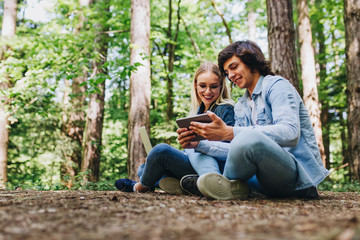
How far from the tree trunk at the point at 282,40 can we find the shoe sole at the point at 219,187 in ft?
8.68

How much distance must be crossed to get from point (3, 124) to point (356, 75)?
7960mm

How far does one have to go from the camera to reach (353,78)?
16.6 feet

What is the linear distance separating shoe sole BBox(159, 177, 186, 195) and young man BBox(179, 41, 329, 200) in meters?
0.46

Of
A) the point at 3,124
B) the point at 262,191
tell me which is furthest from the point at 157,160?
the point at 3,124

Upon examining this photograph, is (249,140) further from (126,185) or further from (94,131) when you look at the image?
(94,131)

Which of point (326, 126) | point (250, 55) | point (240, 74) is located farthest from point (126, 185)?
point (326, 126)

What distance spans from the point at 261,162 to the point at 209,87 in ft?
4.02

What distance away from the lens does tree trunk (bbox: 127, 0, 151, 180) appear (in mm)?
5098

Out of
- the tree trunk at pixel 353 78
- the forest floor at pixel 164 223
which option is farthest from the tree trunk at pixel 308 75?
the forest floor at pixel 164 223

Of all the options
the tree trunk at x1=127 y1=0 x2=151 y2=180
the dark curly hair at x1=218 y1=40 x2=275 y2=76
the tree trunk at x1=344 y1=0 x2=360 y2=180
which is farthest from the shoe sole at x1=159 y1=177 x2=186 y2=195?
the tree trunk at x1=344 y1=0 x2=360 y2=180

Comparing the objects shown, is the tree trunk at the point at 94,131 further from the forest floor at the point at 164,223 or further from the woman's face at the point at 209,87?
the forest floor at the point at 164,223

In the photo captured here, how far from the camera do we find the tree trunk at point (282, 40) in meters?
4.30

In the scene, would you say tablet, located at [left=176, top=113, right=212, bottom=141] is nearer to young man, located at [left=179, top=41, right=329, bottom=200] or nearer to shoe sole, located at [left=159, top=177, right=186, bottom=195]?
young man, located at [left=179, top=41, right=329, bottom=200]

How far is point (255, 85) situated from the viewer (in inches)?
100.0
